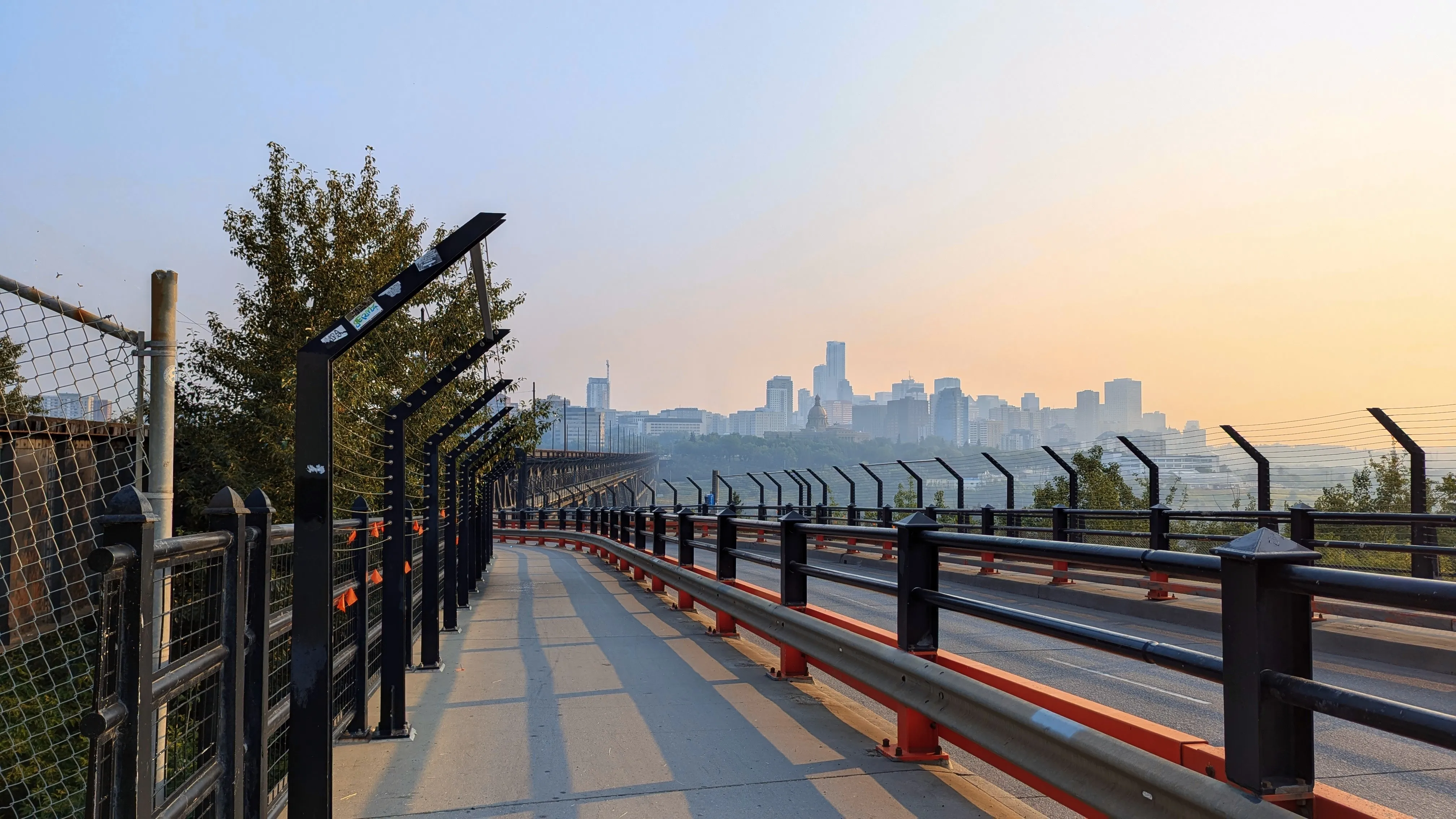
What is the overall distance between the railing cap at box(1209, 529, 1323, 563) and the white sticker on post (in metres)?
3.35

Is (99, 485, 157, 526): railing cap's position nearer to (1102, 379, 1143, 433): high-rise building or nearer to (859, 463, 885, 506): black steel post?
(859, 463, 885, 506): black steel post

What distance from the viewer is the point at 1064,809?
16.1ft

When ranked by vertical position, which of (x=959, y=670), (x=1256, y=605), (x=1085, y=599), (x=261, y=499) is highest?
(x=261, y=499)

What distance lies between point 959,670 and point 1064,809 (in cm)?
85

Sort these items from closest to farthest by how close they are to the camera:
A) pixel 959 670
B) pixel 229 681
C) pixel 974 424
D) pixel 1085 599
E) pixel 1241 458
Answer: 1. pixel 229 681
2. pixel 959 670
3. pixel 1085 599
4. pixel 1241 458
5. pixel 974 424

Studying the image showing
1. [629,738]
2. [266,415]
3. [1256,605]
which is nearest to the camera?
[1256,605]

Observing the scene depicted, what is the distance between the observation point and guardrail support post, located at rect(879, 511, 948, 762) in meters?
5.21

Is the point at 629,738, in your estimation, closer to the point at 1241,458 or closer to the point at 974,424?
the point at 1241,458

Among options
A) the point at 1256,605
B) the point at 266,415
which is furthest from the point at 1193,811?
the point at 266,415

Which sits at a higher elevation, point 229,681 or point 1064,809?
point 229,681

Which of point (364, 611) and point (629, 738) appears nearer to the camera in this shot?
point (629, 738)

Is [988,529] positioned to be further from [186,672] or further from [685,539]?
[186,672]

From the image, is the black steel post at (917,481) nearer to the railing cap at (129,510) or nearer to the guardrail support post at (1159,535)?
the guardrail support post at (1159,535)

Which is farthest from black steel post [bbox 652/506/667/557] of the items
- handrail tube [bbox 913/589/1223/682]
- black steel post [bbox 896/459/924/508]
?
black steel post [bbox 896/459/924/508]
